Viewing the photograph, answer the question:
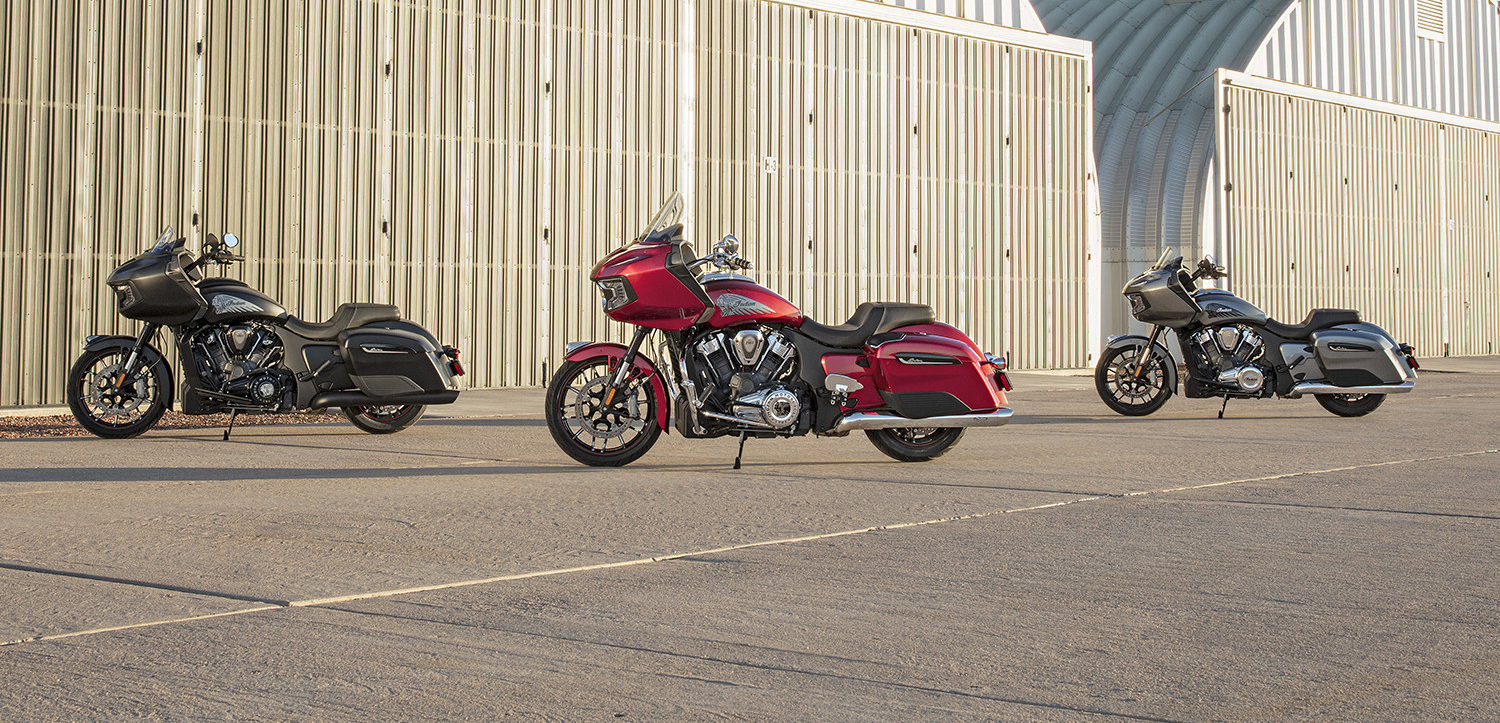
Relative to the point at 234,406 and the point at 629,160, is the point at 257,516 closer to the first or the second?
the point at 234,406

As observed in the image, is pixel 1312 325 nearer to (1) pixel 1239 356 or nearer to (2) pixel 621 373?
(1) pixel 1239 356

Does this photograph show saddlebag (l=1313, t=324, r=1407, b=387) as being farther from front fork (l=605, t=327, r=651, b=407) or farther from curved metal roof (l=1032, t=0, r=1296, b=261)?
curved metal roof (l=1032, t=0, r=1296, b=261)

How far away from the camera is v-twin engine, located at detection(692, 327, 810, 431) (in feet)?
29.3

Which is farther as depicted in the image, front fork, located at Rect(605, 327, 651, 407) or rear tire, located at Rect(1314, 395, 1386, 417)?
rear tire, located at Rect(1314, 395, 1386, 417)

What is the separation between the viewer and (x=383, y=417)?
11.6 meters

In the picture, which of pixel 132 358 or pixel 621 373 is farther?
pixel 132 358

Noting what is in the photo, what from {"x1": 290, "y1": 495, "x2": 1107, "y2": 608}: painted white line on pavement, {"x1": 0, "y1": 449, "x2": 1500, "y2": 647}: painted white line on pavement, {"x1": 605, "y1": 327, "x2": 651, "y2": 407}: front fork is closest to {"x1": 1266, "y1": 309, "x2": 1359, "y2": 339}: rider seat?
{"x1": 0, "y1": 449, "x2": 1500, "y2": 647}: painted white line on pavement

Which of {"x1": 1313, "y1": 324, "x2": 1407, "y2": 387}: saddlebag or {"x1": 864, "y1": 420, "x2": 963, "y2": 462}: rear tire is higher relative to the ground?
{"x1": 1313, "y1": 324, "x2": 1407, "y2": 387}: saddlebag

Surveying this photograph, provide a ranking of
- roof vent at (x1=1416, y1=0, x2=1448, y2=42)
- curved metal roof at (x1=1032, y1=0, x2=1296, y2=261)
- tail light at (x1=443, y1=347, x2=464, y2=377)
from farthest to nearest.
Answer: curved metal roof at (x1=1032, y1=0, x2=1296, y2=261) → roof vent at (x1=1416, y1=0, x2=1448, y2=42) → tail light at (x1=443, y1=347, x2=464, y2=377)

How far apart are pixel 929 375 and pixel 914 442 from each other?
0.48 meters

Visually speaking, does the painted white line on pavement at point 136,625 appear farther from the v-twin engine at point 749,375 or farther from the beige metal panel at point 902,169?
the beige metal panel at point 902,169

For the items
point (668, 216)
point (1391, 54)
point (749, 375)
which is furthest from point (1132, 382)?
point (1391, 54)

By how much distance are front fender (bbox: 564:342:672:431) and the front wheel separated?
569cm

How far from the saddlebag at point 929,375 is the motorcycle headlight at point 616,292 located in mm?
1460
